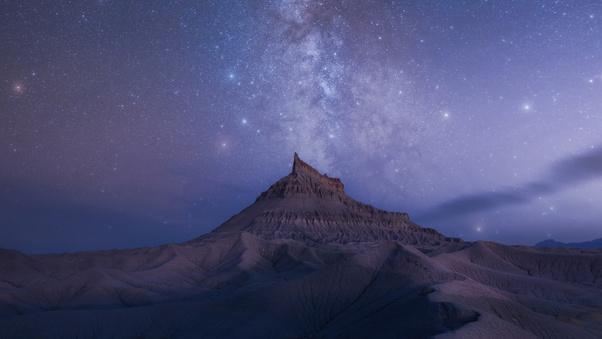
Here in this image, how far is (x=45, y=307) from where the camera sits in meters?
66.3

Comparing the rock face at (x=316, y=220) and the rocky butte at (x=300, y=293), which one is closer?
the rocky butte at (x=300, y=293)

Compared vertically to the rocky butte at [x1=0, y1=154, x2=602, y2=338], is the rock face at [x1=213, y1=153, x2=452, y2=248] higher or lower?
higher

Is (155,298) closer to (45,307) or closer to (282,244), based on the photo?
(45,307)

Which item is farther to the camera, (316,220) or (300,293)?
(316,220)

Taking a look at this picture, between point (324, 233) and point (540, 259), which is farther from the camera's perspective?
point (324, 233)

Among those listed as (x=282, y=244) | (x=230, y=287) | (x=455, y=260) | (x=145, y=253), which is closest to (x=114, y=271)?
(x=230, y=287)

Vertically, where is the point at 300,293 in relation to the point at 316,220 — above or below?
below

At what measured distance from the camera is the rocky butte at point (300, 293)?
40500 millimetres

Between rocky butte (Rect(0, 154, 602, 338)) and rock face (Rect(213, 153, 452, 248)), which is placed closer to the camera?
rocky butte (Rect(0, 154, 602, 338))

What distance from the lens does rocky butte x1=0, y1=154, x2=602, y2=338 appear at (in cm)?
4050

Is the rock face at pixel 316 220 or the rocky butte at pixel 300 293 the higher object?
the rock face at pixel 316 220

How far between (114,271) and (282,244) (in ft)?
163

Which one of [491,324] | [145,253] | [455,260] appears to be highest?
[145,253]

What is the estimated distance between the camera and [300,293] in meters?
62.6
